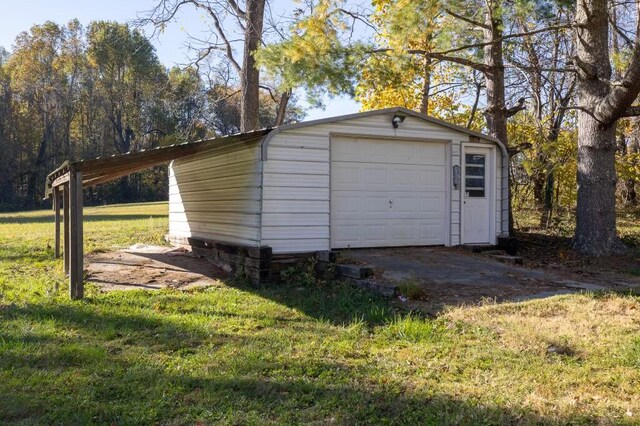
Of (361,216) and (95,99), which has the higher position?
(95,99)

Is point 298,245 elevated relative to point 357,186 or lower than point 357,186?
lower

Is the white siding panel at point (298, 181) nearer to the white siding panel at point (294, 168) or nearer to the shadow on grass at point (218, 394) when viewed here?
the white siding panel at point (294, 168)

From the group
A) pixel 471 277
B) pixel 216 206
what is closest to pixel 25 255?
pixel 216 206

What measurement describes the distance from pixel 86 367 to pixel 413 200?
695cm

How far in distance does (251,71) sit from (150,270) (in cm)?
758

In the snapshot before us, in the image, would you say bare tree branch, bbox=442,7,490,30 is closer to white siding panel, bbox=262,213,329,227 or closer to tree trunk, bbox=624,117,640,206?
white siding panel, bbox=262,213,329,227

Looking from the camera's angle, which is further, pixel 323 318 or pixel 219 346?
pixel 323 318

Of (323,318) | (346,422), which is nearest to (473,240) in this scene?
(323,318)

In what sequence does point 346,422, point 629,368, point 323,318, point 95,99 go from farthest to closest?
point 95,99
point 323,318
point 629,368
point 346,422

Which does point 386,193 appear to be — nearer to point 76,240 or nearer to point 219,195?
point 219,195

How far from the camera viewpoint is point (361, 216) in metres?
10.0

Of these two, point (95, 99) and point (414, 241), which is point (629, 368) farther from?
point (95, 99)

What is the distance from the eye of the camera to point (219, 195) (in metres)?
10.7

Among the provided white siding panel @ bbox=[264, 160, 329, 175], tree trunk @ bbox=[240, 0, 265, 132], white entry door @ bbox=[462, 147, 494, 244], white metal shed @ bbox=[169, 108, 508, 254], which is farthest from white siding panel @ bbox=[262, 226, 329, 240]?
tree trunk @ bbox=[240, 0, 265, 132]
